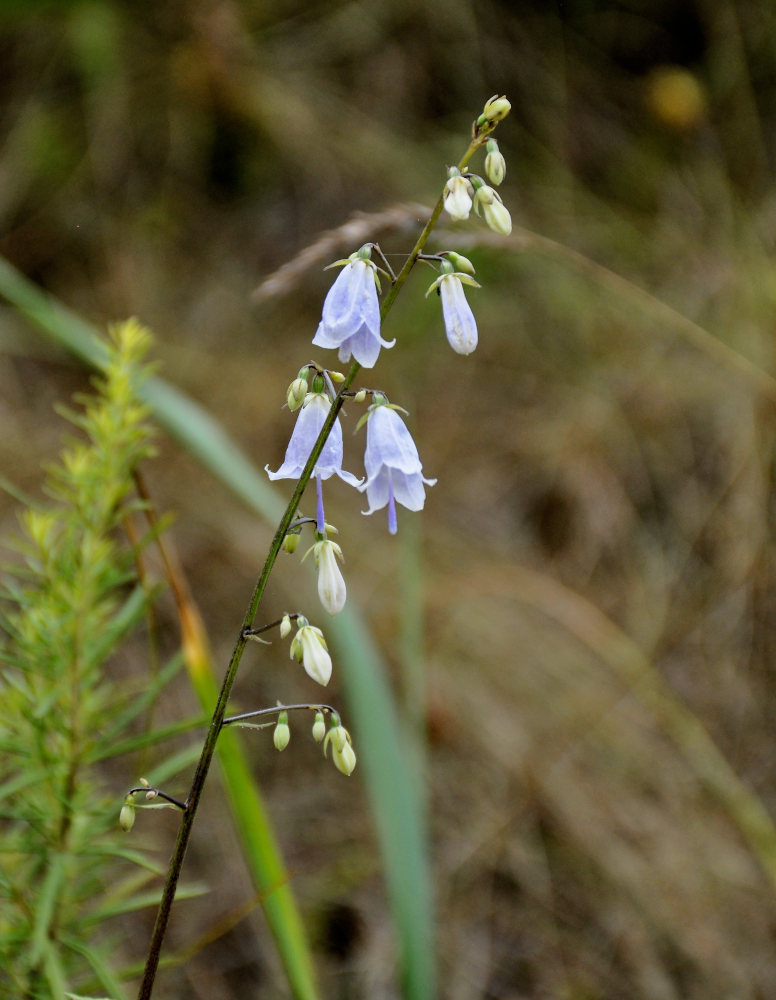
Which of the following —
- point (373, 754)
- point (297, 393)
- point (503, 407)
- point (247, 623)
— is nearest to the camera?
point (247, 623)

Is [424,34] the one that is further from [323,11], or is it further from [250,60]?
[250,60]

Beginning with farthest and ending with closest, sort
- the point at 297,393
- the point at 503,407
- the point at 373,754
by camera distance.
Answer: the point at 503,407 → the point at 373,754 → the point at 297,393

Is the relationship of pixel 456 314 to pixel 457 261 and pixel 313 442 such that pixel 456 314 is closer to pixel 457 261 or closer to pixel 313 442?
pixel 457 261

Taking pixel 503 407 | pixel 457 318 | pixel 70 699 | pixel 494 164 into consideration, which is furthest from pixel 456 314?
pixel 503 407

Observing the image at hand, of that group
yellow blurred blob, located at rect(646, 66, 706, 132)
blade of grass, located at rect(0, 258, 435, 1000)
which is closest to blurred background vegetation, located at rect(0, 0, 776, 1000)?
yellow blurred blob, located at rect(646, 66, 706, 132)

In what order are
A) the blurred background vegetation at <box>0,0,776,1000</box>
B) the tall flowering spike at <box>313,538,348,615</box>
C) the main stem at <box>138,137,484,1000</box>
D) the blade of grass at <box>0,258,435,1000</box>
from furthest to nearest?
1. the blurred background vegetation at <box>0,0,776,1000</box>
2. the blade of grass at <box>0,258,435,1000</box>
3. the tall flowering spike at <box>313,538,348,615</box>
4. the main stem at <box>138,137,484,1000</box>

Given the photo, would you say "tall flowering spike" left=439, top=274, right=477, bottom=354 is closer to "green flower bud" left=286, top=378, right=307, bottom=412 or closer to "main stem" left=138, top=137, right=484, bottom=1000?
"main stem" left=138, top=137, right=484, bottom=1000

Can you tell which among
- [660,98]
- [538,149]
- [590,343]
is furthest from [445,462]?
[660,98]
